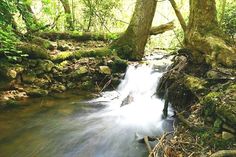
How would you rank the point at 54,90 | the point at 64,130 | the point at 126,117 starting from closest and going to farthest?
the point at 64,130 → the point at 126,117 → the point at 54,90

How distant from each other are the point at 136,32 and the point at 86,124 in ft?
14.9

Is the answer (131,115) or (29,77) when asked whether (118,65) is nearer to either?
(29,77)

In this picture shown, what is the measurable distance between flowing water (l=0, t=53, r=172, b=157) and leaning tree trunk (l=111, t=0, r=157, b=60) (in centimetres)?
159

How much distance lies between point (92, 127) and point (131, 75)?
3.17 m

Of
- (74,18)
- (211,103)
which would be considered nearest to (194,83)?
(211,103)

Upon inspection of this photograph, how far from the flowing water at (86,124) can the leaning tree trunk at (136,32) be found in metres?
1.59

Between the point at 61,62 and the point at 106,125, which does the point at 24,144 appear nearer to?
the point at 106,125

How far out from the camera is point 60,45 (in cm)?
918

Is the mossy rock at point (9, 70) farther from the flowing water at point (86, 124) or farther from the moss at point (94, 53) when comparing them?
the moss at point (94, 53)

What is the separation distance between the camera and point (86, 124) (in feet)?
18.3

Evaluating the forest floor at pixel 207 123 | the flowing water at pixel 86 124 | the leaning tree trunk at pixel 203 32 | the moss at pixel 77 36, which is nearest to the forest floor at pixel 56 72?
the flowing water at pixel 86 124

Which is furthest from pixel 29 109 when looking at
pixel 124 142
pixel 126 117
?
pixel 124 142

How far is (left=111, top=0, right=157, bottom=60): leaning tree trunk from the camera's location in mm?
9219

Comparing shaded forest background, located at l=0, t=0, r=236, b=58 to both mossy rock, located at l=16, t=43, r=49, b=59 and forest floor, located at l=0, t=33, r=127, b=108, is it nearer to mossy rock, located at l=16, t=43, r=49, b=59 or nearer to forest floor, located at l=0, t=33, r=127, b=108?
mossy rock, located at l=16, t=43, r=49, b=59
